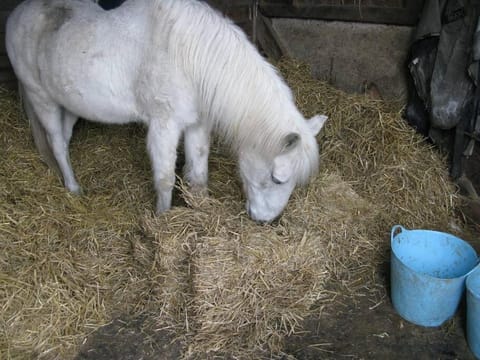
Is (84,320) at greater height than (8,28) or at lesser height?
lesser

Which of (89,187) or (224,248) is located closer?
(224,248)

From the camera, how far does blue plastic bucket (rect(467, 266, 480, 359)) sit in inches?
86.4

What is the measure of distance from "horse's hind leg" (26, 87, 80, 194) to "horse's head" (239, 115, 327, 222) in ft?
5.50

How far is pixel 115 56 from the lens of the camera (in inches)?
110

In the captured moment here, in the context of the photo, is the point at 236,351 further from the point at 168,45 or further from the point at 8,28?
the point at 8,28

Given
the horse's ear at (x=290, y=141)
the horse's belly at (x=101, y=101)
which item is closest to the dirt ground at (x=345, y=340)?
the horse's ear at (x=290, y=141)

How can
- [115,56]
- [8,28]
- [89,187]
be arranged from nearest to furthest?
[115,56] → [8,28] → [89,187]

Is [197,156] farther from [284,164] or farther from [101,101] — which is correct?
[284,164]

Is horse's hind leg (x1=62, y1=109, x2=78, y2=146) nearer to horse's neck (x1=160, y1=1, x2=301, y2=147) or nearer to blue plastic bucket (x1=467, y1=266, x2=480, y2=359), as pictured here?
horse's neck (x1=160, y1=1, x2=301, y2=147)

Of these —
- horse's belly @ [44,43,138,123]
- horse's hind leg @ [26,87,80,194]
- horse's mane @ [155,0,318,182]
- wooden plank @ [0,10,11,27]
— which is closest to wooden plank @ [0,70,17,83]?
wooden plank @ [0,10,11,27]

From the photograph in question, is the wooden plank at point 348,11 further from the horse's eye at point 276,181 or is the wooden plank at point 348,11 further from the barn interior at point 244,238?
the horse's eye at point 276,181

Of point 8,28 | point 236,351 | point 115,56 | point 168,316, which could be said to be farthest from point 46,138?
point 236,351

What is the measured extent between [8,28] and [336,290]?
10.4 feet

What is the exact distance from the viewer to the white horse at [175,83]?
8.38ft
